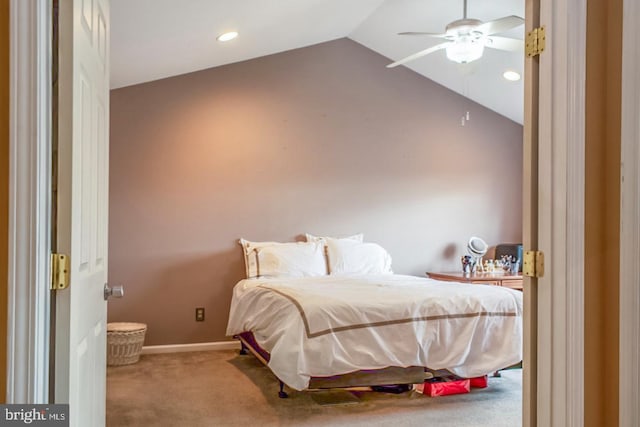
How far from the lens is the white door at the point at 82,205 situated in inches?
54.8

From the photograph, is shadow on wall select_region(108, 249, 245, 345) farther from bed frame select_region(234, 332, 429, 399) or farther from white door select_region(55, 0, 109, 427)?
white door select_region(55, 0, 109, 427)

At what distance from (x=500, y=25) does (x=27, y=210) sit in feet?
9.64

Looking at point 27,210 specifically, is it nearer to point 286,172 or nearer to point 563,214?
point 563,214

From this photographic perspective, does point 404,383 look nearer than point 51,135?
No

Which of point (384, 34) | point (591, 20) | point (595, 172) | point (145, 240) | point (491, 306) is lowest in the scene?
point (491, 306)

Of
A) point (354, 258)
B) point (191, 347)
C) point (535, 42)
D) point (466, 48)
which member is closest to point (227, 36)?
point (466, 48)

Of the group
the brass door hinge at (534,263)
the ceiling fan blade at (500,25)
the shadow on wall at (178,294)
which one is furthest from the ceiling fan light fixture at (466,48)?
the shadow on wall at (178,294)

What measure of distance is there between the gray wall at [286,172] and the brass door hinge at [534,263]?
3.85 meters

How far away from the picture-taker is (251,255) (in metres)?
5.16

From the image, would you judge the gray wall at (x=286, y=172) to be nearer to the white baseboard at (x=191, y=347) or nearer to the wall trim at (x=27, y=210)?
the white baseboard at (x=191, y=347)

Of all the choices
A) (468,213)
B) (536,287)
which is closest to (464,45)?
(536,287)

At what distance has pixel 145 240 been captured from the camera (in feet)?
16.7

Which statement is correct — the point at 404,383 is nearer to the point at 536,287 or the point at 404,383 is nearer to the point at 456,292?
the point at 456,292

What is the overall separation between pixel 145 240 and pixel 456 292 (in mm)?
2726
